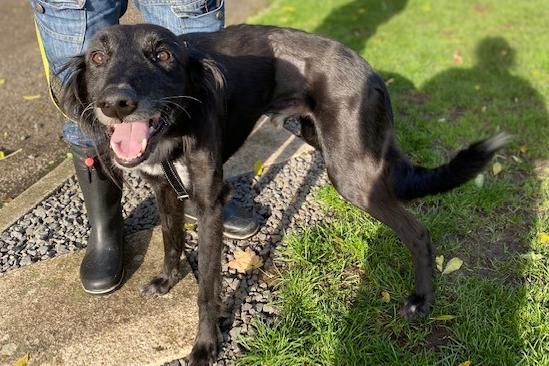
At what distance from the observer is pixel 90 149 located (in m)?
2.59

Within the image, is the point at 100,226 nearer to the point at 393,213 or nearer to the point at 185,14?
the point at 185,14

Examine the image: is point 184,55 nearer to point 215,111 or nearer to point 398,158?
point 215,111

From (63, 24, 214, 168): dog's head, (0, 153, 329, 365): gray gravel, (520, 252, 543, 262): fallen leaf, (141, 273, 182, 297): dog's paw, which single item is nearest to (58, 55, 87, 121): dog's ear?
(63, 24, 214, 168): dog's head

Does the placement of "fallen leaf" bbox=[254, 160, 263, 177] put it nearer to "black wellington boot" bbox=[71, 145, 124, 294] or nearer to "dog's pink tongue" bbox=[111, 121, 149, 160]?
"black wellington boot" bbox=[71, 145, 124, 294]

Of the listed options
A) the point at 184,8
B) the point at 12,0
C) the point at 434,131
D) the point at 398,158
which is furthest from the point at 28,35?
the point at 398,158

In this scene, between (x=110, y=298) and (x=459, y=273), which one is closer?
(x=110, y=298)

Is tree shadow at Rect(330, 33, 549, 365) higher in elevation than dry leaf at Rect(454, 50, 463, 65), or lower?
higher

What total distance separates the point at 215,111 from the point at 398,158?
38.0 inches

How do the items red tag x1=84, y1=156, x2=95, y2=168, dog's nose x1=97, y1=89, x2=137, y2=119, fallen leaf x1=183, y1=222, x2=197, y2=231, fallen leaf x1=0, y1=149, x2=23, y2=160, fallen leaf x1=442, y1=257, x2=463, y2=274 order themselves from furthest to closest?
fallen leaf x1=0, y1=149, x2=23, y2=160 < fallen leaf x1=183, y1=222, x2=197, y2=231 < fallen leaf x1=442, y1=257, x2=463, y2=274 < red tag x1=84, y1=156, x2=95, y2=168 < dog's nose x1=97, y1=89, x2=137, y2=119

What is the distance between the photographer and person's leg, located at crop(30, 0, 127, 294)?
7.49 ft

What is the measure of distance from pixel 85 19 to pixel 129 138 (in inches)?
27.8

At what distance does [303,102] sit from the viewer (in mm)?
2521

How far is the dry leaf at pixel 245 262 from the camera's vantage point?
111 inches

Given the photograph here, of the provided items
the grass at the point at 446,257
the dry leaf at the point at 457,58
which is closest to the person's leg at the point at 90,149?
the grass at the point at 446,257
